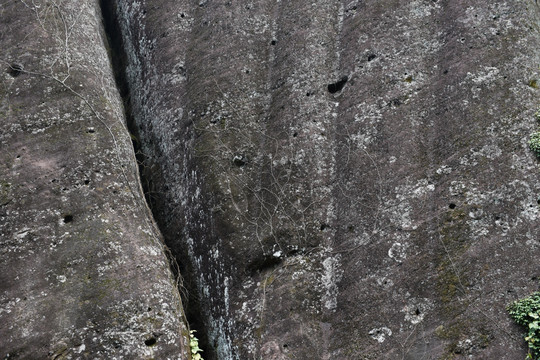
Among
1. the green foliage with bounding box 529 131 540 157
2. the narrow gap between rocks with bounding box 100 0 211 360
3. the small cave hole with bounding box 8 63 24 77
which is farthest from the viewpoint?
the small cave hole with bounding box 8 63 24 77

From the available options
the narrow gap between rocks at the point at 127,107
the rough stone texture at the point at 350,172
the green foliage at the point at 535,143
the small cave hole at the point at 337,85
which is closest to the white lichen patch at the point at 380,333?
the rough stone texture at the point at 350,172

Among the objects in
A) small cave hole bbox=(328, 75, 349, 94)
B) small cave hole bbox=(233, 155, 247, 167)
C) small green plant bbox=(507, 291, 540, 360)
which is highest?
small cave hole bbox=(328, 75, 349, 94)

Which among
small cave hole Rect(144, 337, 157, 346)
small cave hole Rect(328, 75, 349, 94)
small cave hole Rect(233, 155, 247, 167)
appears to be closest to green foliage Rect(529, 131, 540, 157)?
small cave hole Rect(328, 75, 349, 94)

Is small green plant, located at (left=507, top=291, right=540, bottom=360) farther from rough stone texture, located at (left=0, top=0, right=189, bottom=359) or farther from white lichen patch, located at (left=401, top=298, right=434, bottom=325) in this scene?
rough stone texture, located at (left=0, top=0, right=189, bottom=359)

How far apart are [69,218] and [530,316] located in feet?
20.8

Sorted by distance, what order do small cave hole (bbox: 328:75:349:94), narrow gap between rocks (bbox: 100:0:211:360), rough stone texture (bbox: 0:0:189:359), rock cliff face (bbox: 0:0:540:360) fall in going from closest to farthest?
rough stone texture (bbox: 0:0:189:359)
rock cliff face (bbox: 0:0:540:360)
narrow gap between rocks (bbox: 100:0:211:360)
small cave hole (bbox: 328:75:349:94)

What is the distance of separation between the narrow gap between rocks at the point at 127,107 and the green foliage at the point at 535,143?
5421mm

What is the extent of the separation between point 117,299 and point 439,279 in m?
4.35

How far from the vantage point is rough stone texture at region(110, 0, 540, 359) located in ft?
25.6

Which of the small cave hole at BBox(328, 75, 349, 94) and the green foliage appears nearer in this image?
the green foliage

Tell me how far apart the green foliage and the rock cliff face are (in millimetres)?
91

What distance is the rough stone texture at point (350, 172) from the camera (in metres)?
7.80

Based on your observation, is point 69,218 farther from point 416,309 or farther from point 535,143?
point 535,143

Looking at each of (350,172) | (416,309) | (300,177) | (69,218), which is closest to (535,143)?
(350,172)
